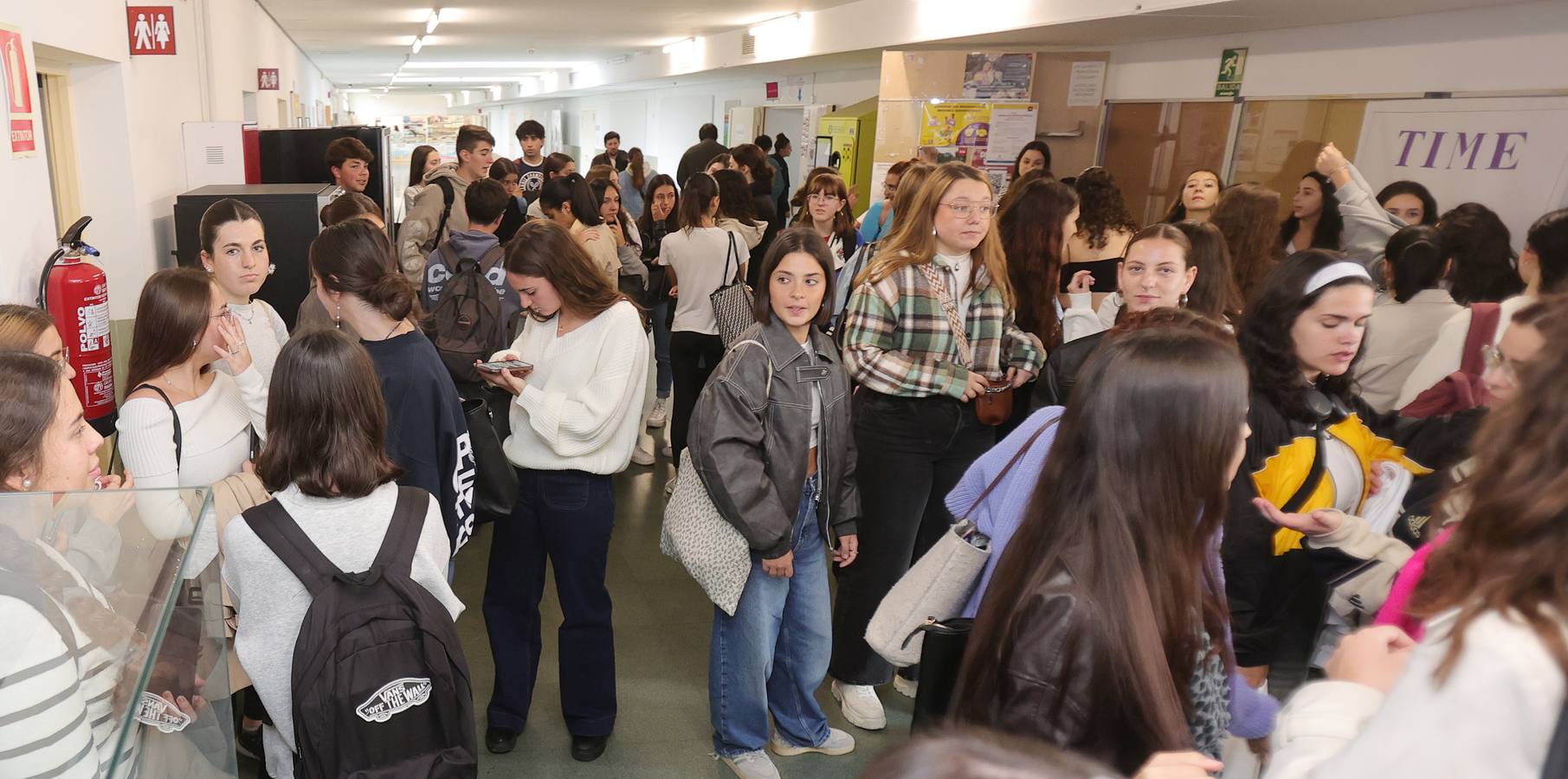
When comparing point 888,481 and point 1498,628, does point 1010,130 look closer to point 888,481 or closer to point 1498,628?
point 888,481

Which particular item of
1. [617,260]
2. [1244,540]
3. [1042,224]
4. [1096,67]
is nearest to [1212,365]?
[1244,540]

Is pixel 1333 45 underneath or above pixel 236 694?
above

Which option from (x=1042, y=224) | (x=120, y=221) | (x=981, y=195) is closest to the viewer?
(x=981, y=195)

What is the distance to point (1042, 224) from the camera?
341 cm

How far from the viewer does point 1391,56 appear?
4984mm

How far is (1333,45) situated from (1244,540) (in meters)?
4.39

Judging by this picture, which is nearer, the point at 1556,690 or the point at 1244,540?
the point at 1556,690

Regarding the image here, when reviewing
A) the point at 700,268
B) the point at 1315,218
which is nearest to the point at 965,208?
the point at 700,268

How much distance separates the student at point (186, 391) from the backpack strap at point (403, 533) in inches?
21.9

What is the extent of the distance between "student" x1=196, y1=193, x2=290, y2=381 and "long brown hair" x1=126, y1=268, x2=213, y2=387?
589mm

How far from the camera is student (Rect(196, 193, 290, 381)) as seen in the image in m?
2.88

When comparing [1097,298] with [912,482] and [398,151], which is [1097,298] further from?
[398,151]

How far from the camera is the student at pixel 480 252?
3.83 m

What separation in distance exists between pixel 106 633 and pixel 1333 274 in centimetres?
252
